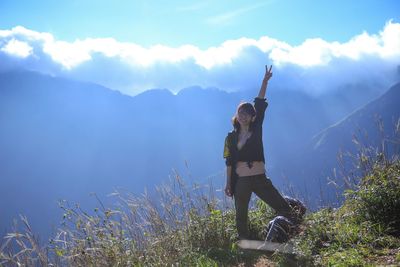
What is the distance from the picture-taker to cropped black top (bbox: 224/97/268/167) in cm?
573

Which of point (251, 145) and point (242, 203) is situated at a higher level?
point (251, 145)

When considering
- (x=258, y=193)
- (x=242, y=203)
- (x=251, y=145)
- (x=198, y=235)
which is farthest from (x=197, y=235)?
(x=251, y=145)

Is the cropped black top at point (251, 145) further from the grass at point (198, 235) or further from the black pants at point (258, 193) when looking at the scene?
the grass at point (198, 235)

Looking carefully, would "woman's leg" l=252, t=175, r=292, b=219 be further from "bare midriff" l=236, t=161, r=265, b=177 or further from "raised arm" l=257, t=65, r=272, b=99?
"raised arm" l=257, t=65, r=272, b=99

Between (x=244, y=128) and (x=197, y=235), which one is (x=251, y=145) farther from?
(x=197, y=235)

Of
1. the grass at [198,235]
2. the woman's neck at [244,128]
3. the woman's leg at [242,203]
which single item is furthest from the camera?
the woman's neck at [244,128]

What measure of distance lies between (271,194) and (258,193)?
0.56 ft

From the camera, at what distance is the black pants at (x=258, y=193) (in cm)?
570

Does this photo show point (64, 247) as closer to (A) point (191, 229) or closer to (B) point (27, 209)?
(A) point (191, 229)

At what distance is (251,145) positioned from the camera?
5.73 meters

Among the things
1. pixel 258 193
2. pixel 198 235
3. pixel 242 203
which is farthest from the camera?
pixel 258 193

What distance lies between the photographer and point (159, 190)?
18.4 ft

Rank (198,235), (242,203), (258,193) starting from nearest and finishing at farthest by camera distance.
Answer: (198,235) → (242,203) → (258,193)

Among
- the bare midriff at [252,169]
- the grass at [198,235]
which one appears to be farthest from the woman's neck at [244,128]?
the grass at [198,235]
